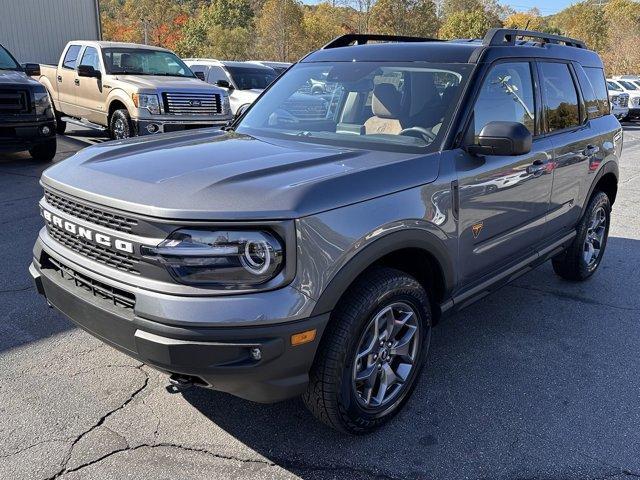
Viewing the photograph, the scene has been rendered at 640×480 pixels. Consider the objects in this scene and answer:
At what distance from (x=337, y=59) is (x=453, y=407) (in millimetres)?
2338

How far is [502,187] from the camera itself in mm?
3430

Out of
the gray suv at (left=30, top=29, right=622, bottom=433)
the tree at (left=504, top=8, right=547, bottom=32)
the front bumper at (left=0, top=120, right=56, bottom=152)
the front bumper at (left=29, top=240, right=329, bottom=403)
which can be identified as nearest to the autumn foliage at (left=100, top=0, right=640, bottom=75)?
the tree at (left=504, top=8, right=547, bottom=32)

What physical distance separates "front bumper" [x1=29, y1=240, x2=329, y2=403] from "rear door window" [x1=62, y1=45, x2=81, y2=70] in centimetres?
1012

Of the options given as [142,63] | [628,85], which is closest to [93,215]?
[142,63]

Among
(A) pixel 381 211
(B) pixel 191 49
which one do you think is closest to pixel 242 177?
(A) pixel 381 211

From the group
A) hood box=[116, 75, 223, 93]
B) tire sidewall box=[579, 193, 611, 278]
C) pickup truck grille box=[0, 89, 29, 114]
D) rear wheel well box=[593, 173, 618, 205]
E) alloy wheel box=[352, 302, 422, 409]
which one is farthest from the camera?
hood box=[116, 75, 223, 93]

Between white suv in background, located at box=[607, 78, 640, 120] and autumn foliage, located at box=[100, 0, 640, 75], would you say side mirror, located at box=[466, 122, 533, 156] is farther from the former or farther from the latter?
autumn foliage, located at box=[100, 0, 640, 75]

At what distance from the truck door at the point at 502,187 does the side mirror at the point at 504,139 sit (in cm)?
13

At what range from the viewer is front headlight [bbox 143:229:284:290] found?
7.47 ft

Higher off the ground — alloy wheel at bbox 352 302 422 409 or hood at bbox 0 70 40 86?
hood at bbox 0 70 40 86

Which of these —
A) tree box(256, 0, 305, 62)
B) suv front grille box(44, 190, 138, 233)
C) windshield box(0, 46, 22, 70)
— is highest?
tree box(256, 0, 305, 62)

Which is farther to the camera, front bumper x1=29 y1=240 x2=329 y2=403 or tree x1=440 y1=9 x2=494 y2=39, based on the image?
tree x1=440 y1=9 x2=494 y2=39

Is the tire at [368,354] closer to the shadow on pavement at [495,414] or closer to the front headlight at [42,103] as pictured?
the shadow on pavement at [495,414]

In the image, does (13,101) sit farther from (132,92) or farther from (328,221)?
(328,221)
